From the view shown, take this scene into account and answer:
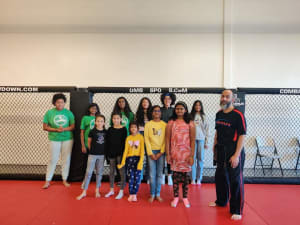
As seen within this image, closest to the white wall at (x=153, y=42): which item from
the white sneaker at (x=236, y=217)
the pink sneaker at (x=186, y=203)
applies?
the pink sneaker at (x=186, y=203)

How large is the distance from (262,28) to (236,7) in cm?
85

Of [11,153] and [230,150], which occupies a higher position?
[230,150]

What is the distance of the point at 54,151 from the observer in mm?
3203

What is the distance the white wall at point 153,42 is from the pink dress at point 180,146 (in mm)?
2379

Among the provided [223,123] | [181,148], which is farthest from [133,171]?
[223,123]

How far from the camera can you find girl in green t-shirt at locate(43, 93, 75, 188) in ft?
10.5

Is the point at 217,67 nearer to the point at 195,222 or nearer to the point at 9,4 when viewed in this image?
the point at 195,222

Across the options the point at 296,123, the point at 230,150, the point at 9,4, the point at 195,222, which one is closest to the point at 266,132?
the point at 296,123

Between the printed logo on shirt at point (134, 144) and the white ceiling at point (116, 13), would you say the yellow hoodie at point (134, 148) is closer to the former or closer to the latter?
the printed logo on shirt at point (134, 144)

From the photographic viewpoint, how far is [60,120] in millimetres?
3219

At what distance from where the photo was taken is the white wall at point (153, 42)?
462cm

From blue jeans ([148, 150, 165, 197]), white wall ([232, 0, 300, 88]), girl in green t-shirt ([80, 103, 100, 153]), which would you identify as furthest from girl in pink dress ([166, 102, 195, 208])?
white wall ([232, 0, 300, 88])

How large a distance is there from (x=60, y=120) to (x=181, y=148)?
2165 mm

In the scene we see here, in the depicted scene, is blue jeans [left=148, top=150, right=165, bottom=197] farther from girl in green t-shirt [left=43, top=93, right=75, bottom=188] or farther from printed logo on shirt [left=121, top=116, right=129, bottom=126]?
girl in green t-shirt [left=43, top=93, right=75, bottom=188]
